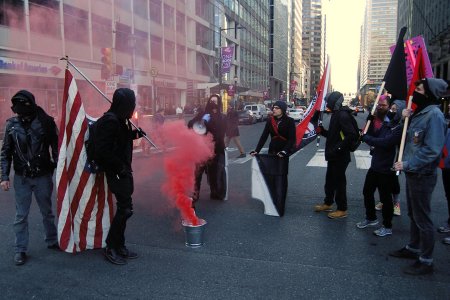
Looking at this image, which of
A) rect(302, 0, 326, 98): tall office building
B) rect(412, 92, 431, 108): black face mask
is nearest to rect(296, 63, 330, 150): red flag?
rect(412, 92, 431, 108): black face mask

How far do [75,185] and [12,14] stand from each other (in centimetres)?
466

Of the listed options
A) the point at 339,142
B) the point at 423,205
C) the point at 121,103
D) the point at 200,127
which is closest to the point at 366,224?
the point at 339,142

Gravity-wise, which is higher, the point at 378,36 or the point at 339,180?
the point at 378,36

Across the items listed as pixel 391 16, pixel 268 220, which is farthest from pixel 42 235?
pixel 391 16

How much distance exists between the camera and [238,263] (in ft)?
11.9

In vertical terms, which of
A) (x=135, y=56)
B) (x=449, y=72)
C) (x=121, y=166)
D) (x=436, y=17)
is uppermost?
(x=436, y=17)

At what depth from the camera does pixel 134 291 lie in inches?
120

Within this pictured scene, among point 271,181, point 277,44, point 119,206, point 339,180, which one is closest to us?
point 119,206

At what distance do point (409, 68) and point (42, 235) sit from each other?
5.41 m

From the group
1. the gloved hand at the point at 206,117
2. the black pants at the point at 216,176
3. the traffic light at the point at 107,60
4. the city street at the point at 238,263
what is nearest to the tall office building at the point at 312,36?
the traffic light at the point at 107,60

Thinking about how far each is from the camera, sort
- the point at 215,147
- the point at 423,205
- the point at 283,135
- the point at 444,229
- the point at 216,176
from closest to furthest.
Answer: the point at 423,205
the point at 444,229
the point at 283,135
the point at 215,147
the point at 216,176

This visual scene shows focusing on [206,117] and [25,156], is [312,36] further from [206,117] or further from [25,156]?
[25,156]

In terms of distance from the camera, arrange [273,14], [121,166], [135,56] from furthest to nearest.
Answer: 1. [273,14]
2. [135,56]
3. [121,166]

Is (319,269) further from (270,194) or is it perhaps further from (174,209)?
(174,209)
